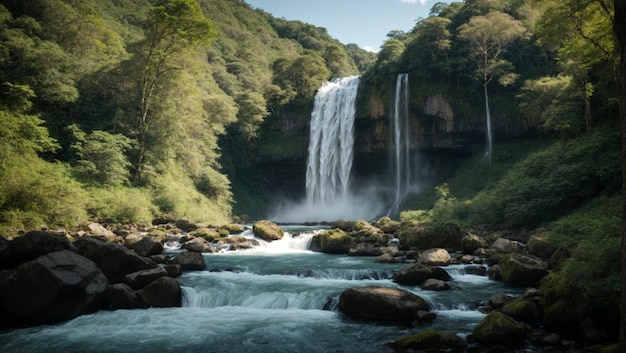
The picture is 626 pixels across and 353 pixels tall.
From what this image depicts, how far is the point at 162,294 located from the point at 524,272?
395 inches

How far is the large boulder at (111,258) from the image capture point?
1127 centimetres

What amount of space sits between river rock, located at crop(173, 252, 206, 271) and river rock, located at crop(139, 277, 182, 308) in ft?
11.1

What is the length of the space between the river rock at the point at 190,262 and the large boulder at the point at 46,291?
4274mm

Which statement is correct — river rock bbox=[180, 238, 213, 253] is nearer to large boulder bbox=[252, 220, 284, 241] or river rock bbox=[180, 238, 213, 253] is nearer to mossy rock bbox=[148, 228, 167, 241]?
mossy rock bbox=[148, 228, 167, 241]

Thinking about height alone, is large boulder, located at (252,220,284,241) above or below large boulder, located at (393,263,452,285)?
below

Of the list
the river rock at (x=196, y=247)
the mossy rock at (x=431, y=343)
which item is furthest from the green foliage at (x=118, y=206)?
the mossy rock at (x=431, y=343)

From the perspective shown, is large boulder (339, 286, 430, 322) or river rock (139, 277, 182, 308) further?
river rock (139, 277, 182, 308)

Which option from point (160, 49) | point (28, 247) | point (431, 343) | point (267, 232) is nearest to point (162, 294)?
point (28, 247)

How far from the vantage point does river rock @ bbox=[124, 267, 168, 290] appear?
10.6 metres

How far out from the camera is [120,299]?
977 centimetres

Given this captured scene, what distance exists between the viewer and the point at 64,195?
61.6 ft

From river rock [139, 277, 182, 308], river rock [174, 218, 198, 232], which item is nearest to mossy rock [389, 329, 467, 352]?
river rock [139, 277, 182, 308]

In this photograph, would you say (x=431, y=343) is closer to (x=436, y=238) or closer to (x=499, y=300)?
(x=499, y=300)

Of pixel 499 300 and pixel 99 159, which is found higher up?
pixel 99 159
